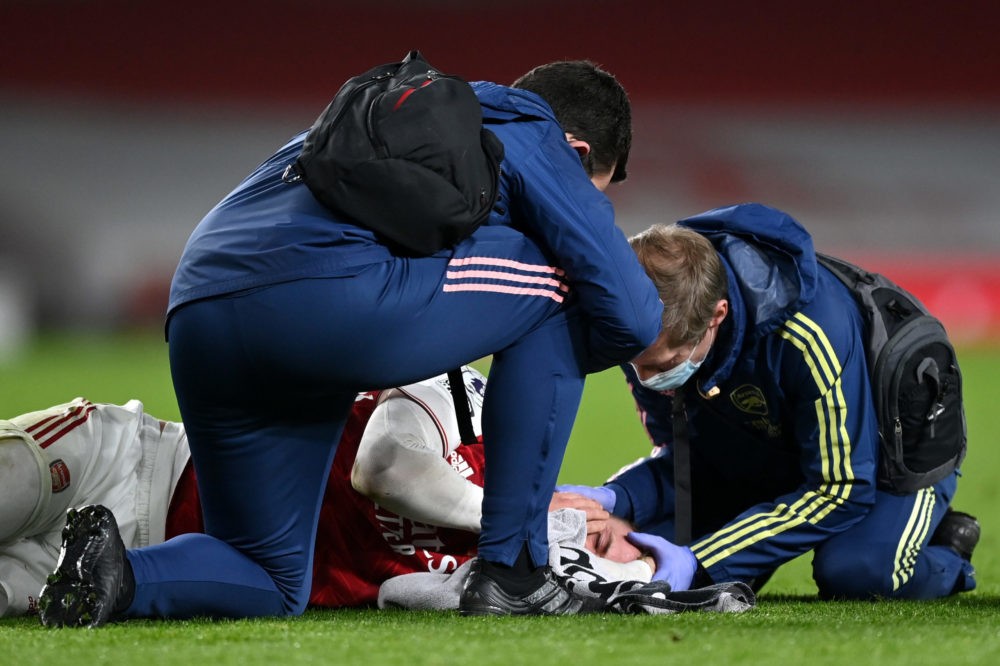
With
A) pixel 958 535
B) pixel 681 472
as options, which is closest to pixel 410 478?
pixel 681 472

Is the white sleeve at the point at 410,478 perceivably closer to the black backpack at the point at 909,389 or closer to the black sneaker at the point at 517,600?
the black sneaker at the point at 517,600

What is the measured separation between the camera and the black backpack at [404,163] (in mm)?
2213

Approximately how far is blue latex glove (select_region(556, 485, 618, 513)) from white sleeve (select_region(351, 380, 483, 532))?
54 centimetres

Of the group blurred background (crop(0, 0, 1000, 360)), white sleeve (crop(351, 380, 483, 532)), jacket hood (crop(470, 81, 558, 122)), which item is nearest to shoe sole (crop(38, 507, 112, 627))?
white sleeve (crop(351, 380, 483, 532))

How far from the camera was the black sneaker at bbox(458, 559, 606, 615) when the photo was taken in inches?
95.2

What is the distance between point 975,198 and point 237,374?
1816 cm

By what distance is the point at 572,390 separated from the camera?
2514mm

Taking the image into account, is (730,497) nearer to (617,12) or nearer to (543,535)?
(543,535)

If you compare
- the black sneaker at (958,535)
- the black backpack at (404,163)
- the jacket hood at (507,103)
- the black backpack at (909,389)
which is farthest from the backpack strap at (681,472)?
the black backpack at (404,163)

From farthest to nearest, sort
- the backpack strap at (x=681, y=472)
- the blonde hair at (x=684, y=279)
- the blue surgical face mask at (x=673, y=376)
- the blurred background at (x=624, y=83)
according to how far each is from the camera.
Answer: the blurred background at (x=624, y=83) → the backpack strap at (x=681, y=472) → the blue surgical face mask at (x=673, y=376) → the blonde hair at (x=684, y=279)

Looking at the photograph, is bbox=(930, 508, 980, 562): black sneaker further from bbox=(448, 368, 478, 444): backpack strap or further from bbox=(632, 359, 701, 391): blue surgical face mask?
bbox=(448, 368, 478, 444): backpack strap

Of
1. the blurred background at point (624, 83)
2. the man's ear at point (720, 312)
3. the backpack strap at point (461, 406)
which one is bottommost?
the backpack strap at point (461, 406)

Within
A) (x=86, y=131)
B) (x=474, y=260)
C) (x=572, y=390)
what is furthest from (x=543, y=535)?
(x=86, y=131)

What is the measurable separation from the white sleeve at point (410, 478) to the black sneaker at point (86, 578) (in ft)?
1.92
